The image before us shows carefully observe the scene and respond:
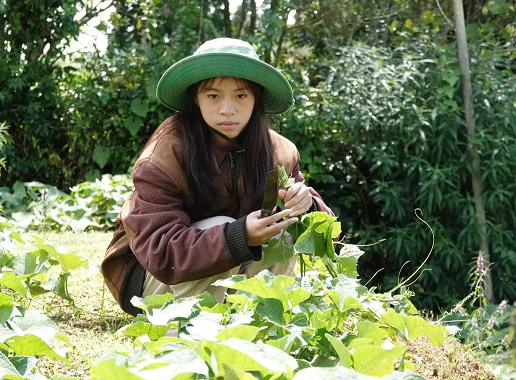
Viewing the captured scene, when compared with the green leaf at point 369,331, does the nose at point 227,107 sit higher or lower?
higher

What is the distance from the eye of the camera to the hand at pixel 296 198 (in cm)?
240

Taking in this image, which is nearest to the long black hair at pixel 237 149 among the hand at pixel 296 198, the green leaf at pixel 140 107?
the hand at pixel 296 198

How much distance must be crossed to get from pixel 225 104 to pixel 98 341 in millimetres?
914

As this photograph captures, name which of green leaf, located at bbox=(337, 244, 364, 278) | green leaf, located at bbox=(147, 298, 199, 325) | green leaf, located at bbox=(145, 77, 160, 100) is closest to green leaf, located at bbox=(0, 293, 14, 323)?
green leaf, located at bbox=(147, 298, 199, 325)

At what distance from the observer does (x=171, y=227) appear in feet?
8.22

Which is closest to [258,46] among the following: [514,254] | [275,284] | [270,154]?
[514,254]

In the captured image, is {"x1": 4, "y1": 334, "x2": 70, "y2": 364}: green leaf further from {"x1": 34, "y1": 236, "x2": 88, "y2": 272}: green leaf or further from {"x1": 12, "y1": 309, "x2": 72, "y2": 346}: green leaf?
{"x1": 34, "y1": 236, "x2": 88, "y2": 272}: green leaf

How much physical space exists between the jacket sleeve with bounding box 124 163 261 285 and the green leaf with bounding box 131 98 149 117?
3.79m

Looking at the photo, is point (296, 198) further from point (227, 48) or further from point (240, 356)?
point (240, 356)

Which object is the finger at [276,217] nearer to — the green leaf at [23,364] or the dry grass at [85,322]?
the dry grass at [85,322]

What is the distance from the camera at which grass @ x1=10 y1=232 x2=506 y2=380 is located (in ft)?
7.61

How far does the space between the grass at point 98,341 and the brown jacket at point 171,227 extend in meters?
0.19

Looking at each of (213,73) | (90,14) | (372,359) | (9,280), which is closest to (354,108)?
(90,14)

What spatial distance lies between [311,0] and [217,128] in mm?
4794
